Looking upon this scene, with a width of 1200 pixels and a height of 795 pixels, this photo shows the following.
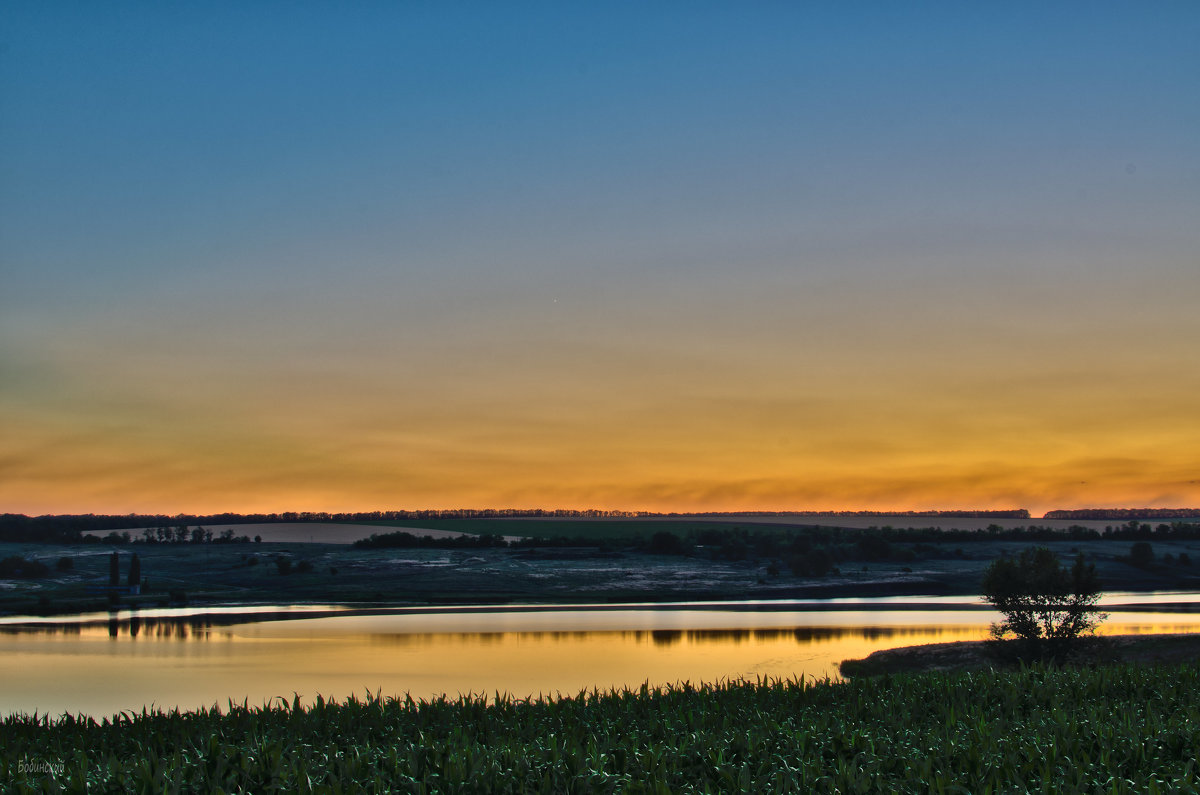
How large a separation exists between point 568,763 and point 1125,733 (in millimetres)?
10231

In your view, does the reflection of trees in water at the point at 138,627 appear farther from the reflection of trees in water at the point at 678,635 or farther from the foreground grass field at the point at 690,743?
the foreground grass field at the point at 690,743

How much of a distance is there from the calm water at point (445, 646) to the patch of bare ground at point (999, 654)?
3805mm

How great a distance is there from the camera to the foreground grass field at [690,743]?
15812 millimetres

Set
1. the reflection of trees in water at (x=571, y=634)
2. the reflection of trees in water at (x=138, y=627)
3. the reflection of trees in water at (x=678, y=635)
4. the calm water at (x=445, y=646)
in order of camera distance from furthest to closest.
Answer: the reflection of trees in water at (x=138, y=627) → the reflection of trees in water at (x=571, y=634) → the reflection of trees in water at (x=678, y=635) → the calm water at (x=445, y=646)

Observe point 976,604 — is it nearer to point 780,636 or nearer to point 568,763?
point 780,636

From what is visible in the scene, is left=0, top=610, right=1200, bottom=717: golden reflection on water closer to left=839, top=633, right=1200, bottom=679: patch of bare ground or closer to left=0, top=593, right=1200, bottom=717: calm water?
left=0, top=593, right=1200, bottom=717: calm water

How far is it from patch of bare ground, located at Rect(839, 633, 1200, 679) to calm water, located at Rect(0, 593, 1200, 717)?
12.5ft

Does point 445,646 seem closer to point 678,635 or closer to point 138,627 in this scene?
point 678,635

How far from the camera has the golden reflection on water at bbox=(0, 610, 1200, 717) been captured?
63344 millimetres

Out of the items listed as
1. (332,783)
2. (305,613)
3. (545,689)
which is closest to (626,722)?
(332,783)

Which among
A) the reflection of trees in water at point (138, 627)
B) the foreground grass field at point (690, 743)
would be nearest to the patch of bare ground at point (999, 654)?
the foreground grass field at point (690, 743)

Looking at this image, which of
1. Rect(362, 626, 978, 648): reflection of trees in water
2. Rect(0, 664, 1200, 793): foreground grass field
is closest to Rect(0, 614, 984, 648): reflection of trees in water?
Rect(362, 626, 978, 648): reflection of trees in water

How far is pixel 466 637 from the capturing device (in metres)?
99.7

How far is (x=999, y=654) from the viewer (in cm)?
6838
